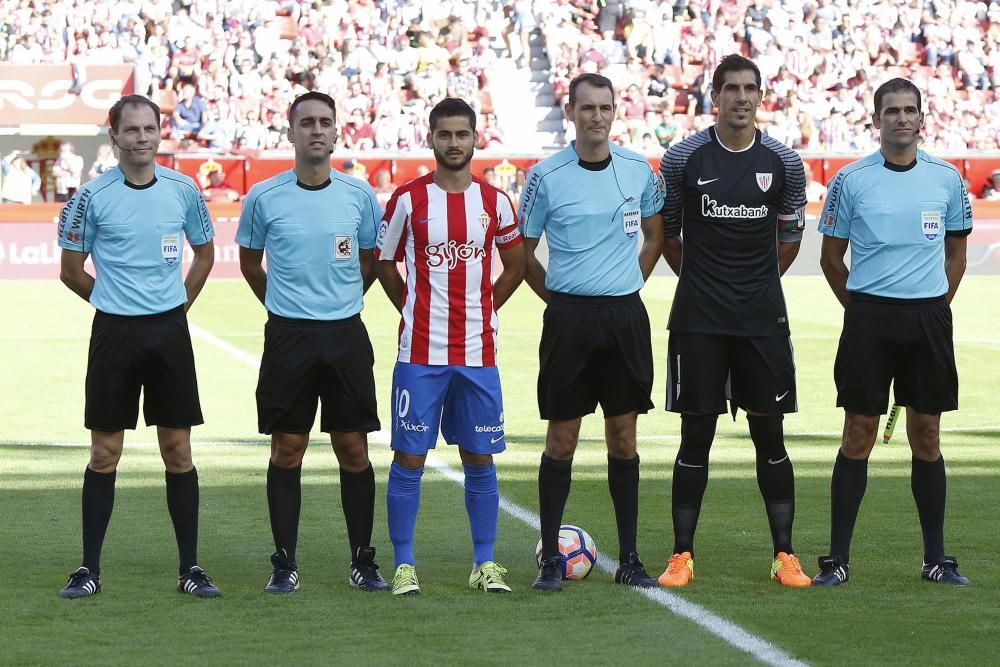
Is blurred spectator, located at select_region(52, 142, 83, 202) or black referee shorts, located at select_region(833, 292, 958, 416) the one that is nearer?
black referee shorts, located at select_region(833, 292, 958, 416)

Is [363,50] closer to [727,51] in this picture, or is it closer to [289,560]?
[727,51]

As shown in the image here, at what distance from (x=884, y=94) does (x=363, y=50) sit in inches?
985

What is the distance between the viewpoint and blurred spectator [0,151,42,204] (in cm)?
2670

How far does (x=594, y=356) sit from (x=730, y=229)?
0.74m

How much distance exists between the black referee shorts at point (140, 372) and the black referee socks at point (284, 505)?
1.30 ft

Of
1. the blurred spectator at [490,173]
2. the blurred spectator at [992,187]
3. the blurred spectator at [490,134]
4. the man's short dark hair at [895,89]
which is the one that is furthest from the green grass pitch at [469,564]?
the blurred spectator at [490,134]

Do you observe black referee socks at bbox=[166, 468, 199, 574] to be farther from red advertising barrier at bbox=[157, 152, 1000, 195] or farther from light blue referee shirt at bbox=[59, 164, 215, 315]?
red advertising barrier at bbox=[157, 152, 1000, 195]

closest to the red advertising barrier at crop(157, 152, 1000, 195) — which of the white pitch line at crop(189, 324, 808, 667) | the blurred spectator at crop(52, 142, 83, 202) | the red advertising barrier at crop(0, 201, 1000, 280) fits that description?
the blurred spectator at crop(52, 142, 83, 202)

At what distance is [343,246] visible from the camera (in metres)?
6.12

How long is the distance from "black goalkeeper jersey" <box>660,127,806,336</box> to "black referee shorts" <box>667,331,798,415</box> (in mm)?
56

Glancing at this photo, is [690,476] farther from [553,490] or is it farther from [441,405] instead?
[441,405]

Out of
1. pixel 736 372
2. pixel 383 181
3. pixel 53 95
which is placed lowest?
pixel 736 372

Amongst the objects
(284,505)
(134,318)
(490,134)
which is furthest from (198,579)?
(490,134)

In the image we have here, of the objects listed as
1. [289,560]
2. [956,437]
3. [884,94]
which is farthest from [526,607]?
[956,437]
